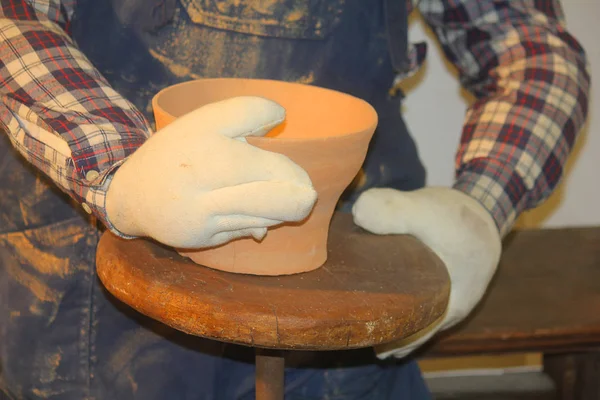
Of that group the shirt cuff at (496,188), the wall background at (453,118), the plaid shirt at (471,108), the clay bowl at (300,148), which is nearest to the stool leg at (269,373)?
the clay bowl at (300,148)

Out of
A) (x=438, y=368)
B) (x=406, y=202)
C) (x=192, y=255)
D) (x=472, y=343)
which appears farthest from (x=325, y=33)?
(x=438, y=368)

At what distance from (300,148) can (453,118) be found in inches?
34.4

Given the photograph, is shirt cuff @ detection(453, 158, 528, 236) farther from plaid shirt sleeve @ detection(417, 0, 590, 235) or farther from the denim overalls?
the denim overalls

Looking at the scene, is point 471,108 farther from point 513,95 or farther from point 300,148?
point 300,148

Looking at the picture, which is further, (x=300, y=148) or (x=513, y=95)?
(x=513, y=95)

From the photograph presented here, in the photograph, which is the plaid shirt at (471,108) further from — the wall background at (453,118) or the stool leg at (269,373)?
the wall background at (453,118)

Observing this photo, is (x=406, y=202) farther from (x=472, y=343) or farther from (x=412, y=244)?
(x=472, y=343)

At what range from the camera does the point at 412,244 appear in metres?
0.71

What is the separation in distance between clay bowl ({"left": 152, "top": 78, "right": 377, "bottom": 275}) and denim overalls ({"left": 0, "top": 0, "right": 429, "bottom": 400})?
113 millimetres

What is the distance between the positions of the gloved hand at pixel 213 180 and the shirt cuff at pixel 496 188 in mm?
324

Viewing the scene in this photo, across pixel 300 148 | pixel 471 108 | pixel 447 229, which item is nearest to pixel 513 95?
pixel 471 108

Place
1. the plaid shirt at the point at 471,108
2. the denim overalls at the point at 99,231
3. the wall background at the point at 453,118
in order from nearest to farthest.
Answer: the plaid shirt at the point at 471,108 < the denim overalls at the point at 99,231 < the wall background at the point at 453,118

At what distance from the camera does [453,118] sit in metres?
1.39

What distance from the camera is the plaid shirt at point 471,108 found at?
0.63 metres
